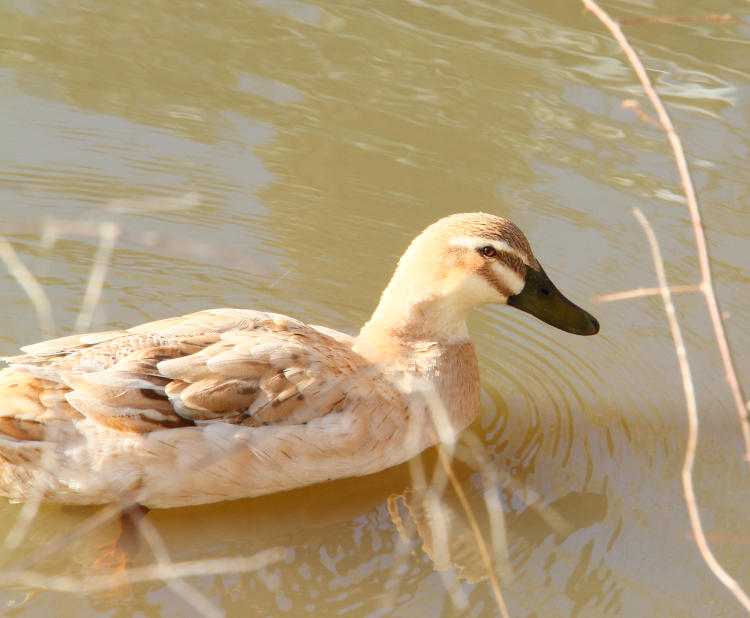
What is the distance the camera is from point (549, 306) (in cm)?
559

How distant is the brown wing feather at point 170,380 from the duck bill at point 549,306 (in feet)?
3.70

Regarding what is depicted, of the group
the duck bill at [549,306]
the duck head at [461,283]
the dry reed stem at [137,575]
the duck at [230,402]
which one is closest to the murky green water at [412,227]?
the dry reed stem at [137,575]

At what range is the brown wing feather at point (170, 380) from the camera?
181 inches

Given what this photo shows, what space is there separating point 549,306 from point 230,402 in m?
1.83

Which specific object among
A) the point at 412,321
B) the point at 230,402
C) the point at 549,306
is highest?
the point at 549,306

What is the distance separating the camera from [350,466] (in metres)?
4.99

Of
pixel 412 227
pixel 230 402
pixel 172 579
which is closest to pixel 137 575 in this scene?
pixel 172 579

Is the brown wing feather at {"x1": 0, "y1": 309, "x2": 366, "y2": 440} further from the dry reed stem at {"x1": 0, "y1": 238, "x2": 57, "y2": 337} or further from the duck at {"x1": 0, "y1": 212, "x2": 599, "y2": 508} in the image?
the dry reed stem at {"x1": 0, "y1": 238, "x2": 57, "y2": 337}

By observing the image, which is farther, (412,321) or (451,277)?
(412,321)

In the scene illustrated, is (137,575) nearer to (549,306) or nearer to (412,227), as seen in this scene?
(549,306)

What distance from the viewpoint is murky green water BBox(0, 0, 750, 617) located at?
472 cm

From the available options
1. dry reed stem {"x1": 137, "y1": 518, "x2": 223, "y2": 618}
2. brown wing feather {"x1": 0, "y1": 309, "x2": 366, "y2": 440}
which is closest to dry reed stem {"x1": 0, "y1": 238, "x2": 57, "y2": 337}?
brown wing feather {"x1": 0, "y1": 309, "x2": 366, "y2": 440}

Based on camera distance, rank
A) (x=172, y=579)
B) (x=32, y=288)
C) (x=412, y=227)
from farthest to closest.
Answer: (x=412, y=227) → (x=172, y=579) → (x=32, y=288)

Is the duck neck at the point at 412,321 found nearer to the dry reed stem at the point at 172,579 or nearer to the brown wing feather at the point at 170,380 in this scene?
the brown wing feather at the point at 170,380
